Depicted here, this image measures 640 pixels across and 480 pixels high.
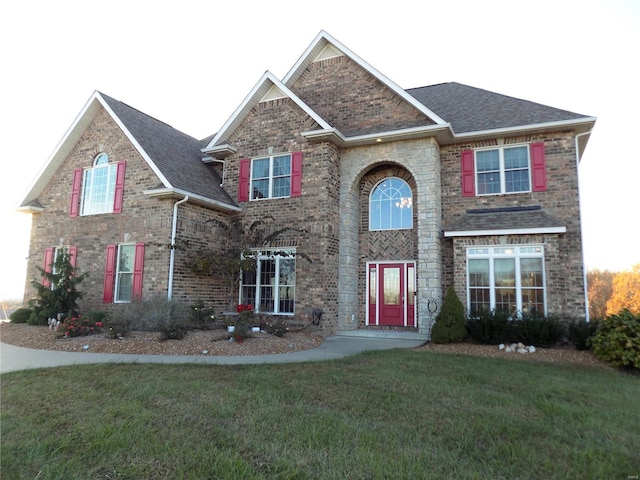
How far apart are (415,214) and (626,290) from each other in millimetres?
27093

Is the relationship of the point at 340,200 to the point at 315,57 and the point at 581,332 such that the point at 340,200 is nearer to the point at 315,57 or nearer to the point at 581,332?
the point at 315,57

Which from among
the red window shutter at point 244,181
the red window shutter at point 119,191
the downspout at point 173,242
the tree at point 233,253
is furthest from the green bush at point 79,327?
the red window shutter at point 244,181

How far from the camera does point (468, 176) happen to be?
44.2 feet

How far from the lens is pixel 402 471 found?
3471mm

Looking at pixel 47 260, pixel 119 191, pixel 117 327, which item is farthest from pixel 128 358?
pixel 47 260

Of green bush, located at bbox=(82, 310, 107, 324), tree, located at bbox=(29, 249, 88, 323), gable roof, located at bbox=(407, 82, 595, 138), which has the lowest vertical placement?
green bush, located at bbox=(82, 310, 107, 324)

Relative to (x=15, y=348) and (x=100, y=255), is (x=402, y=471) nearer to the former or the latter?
(x=15, y=348)

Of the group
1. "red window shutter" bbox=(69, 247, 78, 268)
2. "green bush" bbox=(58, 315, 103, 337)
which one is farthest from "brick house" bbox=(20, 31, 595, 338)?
"green bush" bbox=(58, 315, 103, 337)

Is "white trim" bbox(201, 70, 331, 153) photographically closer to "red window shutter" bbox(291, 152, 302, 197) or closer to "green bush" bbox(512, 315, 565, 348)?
"red window shutter" bbox(291, 152, 302, 197)

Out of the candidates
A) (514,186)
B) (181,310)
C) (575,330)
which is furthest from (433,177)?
(181,310)

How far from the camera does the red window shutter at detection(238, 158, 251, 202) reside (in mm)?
14805

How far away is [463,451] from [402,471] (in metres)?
0.86

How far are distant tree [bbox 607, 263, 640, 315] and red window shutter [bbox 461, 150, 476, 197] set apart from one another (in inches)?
897

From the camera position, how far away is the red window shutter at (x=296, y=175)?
546 inches
